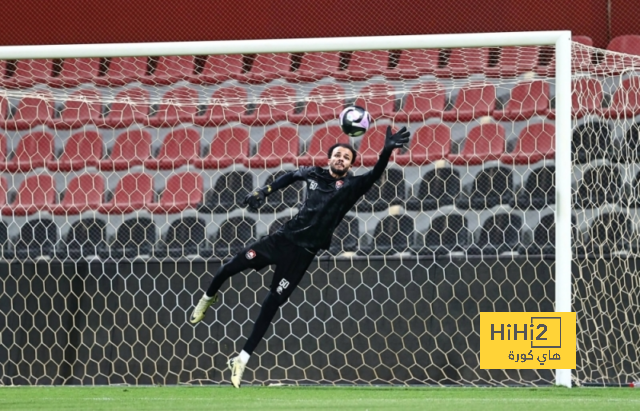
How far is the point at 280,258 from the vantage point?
16.4 feet

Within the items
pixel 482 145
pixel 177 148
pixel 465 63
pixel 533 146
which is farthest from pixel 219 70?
pixel 533 146

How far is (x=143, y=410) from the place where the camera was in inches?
153

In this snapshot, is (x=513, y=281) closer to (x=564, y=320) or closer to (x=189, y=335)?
(x=564, y=320)

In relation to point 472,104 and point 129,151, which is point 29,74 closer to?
point 129,151

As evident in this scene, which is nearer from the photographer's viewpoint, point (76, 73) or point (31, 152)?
point (31, 152)

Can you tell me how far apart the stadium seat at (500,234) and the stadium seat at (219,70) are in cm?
234

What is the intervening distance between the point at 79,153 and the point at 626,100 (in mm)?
3569

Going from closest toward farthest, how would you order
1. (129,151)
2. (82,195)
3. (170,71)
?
(82,195)
(129,151)
(170,71)

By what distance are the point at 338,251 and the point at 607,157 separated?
1.63 meters

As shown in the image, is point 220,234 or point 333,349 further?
point 220,234

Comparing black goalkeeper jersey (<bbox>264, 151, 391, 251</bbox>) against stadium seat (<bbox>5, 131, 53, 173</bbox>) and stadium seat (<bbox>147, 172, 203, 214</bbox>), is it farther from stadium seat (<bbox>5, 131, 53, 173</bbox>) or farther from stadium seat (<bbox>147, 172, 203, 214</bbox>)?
stadium seat (<bbox>5, 131, 53, 173</bbox>)

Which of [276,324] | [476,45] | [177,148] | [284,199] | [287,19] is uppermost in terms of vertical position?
[476,45]

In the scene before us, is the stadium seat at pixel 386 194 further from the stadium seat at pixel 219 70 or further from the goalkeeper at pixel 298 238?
the stadium seat at pixel 219 70

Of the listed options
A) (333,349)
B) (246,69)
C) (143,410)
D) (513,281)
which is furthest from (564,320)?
(246,69)
